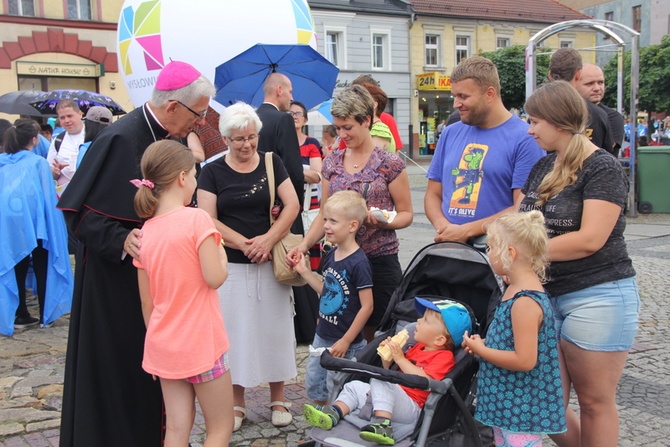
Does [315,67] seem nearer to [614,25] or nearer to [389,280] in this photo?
[389,280]

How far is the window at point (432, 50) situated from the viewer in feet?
119

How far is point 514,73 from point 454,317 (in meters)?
25.4

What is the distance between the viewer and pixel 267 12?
6.80 metres

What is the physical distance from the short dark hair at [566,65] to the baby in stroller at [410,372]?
2.17m

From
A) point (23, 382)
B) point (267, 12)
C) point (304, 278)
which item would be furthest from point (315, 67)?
point (23, 382)

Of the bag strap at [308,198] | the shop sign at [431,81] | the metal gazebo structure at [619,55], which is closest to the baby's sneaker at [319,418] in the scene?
the bag strap at [308,198]

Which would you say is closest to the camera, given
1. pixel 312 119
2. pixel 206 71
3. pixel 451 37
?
pixel 206 71

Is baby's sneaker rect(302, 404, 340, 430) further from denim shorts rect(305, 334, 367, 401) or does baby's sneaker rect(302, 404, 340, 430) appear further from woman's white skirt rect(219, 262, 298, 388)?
woman's white skirt rect(219, 262, 298, 388)

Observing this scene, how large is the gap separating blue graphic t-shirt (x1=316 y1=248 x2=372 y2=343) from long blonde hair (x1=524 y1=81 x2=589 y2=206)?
1.08 m

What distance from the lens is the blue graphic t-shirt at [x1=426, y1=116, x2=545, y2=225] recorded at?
3.59m

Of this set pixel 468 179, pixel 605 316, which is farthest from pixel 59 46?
pixel 605 316

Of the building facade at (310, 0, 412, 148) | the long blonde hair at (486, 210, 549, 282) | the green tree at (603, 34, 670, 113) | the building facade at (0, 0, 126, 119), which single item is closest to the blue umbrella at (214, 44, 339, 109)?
the long blonde hair at (486, 210, 549, 282)

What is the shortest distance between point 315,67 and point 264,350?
370cm

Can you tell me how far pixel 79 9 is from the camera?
24.4 m
